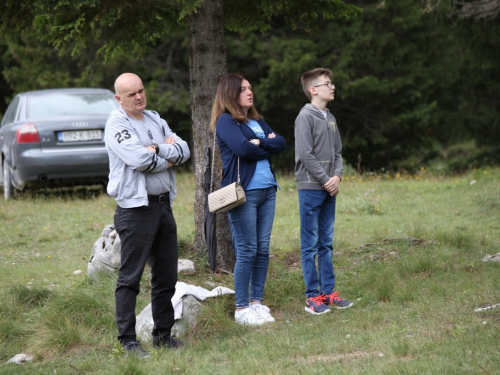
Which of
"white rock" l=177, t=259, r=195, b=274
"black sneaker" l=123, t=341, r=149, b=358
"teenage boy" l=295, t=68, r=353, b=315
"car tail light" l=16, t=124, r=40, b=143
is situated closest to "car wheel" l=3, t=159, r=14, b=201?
"car tail light" l=16, t=124, r=40, b=143

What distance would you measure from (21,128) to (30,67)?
337 inches

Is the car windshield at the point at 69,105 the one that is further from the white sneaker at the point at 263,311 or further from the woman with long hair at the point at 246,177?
the white sneaker at the point at 263,311

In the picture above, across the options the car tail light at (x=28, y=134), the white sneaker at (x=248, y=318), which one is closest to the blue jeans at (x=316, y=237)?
the white sneaker at (x=248, y=318)

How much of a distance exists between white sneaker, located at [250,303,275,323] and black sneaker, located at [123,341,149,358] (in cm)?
108

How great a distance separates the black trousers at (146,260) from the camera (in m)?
5.39

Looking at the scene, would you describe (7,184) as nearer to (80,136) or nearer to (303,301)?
(80,136)

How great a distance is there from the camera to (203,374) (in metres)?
4.83

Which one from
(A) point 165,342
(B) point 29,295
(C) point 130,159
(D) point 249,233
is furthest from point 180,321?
(B) point 29,295

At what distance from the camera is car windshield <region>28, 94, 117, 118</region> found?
13.0m

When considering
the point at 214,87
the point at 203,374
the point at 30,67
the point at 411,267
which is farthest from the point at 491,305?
the point at 30,67

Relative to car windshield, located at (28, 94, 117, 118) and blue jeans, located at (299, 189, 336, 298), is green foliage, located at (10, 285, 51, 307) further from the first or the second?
car windshield, located at (28, 94, 117, 118)

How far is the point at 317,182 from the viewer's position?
6.38 meters

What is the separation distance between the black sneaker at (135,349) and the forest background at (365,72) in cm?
1312

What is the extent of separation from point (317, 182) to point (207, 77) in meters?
1.83
